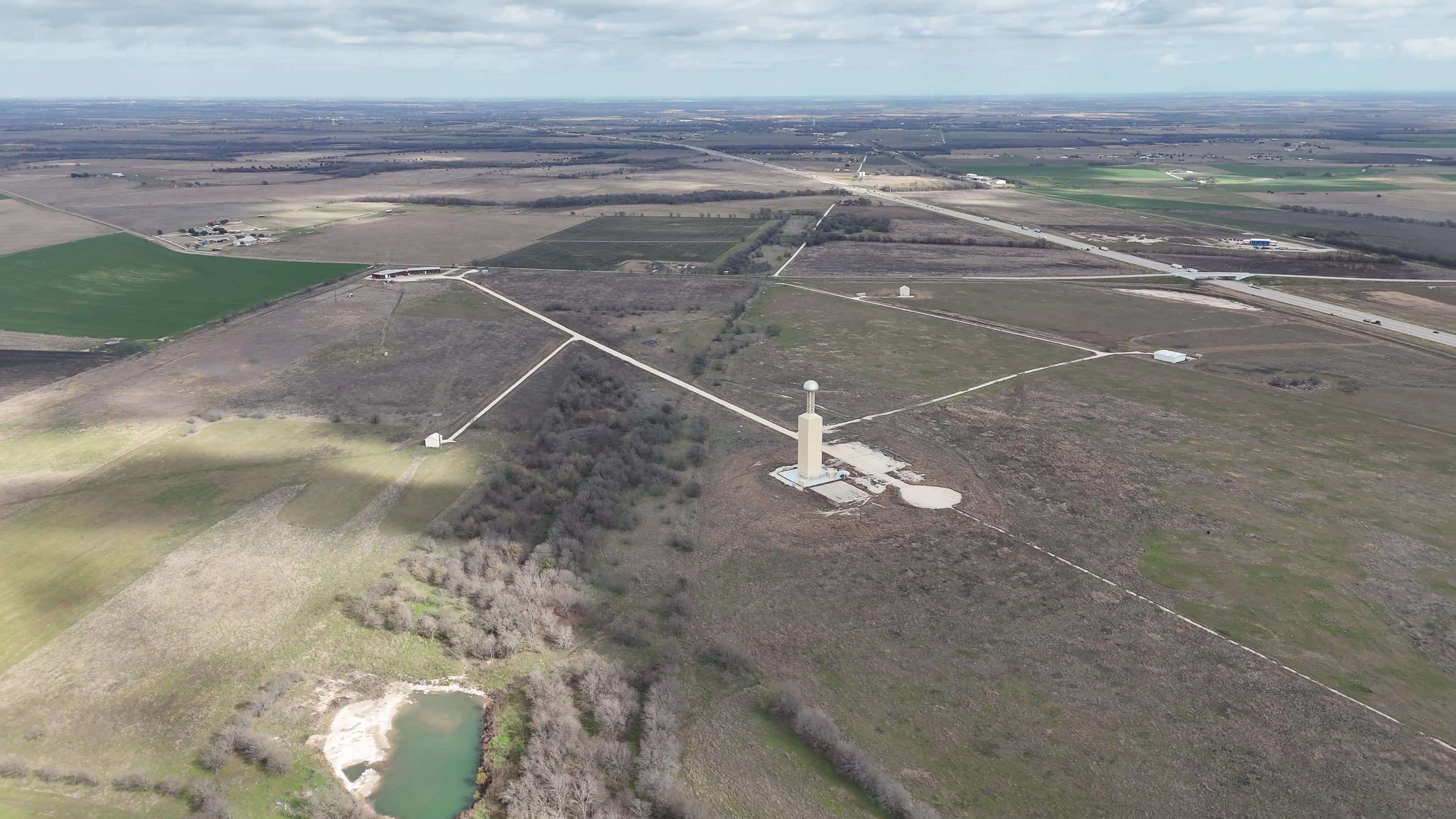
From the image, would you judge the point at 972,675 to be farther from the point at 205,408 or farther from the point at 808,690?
the point at 205,408

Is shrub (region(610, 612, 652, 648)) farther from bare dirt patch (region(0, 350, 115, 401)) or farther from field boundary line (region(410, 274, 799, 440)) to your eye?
bare dirt patch (region(0, 350, 115, 401))

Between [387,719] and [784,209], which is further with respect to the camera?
[784,209]

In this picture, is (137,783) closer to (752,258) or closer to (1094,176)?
(752,258)

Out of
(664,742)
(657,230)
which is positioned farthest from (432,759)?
(657,230)

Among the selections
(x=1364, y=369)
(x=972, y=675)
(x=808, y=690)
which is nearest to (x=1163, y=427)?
(x=1364, y=369)

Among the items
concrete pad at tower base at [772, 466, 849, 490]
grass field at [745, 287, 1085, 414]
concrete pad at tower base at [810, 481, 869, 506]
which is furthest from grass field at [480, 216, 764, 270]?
concrete pad at tower base at [810, 481, 869, 506]

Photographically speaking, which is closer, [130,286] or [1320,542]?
[1320,542]
